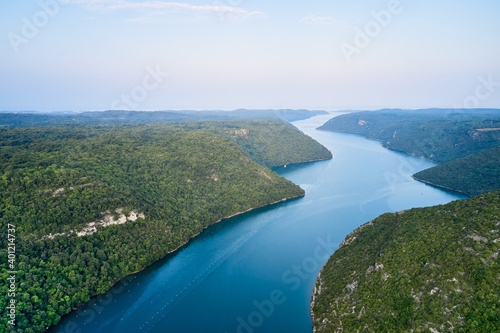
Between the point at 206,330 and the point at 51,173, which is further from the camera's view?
Result: the point at 51,173

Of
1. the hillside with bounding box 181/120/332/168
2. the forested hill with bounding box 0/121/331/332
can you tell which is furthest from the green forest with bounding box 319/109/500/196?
the forested hill with bounding box 0/121/331/332

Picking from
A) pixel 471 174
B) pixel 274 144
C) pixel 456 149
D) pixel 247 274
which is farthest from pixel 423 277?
pixel 456 149

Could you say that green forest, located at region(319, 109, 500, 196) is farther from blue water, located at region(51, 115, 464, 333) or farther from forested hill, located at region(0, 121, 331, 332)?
forested hill, located at region(0, 121, 331, 332)

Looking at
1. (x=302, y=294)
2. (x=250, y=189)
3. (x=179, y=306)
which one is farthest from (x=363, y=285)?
(x=250, y=189)

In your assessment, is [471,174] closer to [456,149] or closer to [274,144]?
[456,149]

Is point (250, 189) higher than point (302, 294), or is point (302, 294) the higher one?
point (250, 189)


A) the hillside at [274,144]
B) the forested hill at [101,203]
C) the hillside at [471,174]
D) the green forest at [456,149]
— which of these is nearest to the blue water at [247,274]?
the forested hill at [101,203]

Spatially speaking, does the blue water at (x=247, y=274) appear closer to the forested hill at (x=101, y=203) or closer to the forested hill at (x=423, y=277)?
the forested hill at (x=101, y=203)

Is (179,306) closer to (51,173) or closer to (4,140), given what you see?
(51,173)
